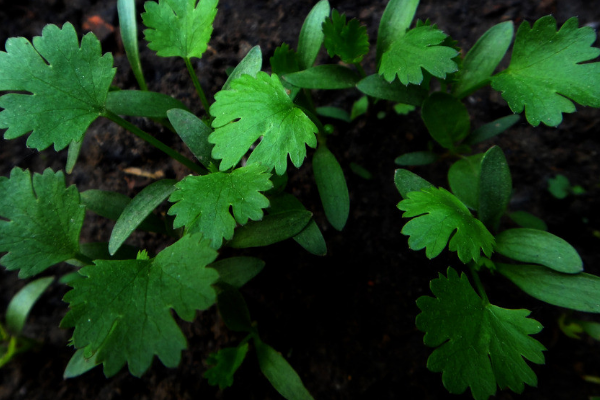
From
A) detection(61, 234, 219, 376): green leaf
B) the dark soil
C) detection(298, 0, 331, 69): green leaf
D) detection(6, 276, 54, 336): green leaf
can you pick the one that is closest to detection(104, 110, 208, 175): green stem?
the dark soil

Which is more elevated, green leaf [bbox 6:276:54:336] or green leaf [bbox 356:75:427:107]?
A: green leaf [bbox 356:75:427:107]

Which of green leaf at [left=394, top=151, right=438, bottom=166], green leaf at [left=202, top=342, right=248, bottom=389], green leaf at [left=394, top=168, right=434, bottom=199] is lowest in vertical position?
green leaf at [left=202, top=342, right=248, bottom=389]

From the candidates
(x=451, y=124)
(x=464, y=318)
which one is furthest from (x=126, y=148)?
(x=464, y=318)

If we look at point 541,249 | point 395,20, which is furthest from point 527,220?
point 395,20

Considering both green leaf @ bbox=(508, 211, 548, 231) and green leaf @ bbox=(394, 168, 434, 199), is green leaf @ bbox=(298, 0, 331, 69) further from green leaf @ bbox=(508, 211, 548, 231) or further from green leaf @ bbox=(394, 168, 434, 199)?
green leaf @ bbox=(508, 211, 548, 231)

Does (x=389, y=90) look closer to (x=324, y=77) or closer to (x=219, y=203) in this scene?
(x=324, y=77)

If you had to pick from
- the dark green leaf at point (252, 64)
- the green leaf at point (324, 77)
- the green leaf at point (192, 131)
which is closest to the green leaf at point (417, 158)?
the green leaf at point (324, 77)

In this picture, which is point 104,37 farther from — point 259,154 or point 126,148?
point 259,154

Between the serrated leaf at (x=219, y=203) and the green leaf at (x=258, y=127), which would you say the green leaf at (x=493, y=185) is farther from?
the serrated leaf at (x=219, y=203)
